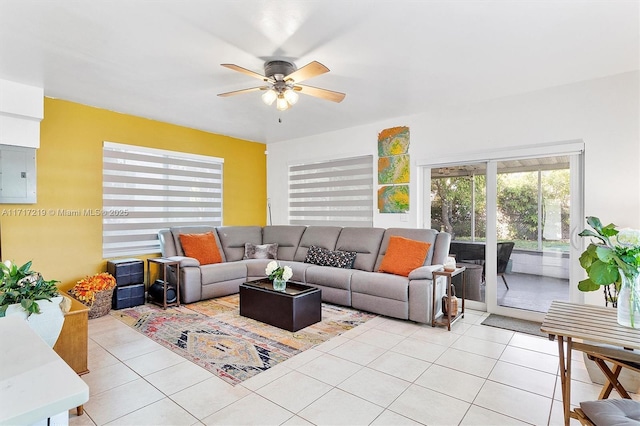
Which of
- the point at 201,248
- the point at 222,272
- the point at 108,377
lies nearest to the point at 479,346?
the point at 108,377

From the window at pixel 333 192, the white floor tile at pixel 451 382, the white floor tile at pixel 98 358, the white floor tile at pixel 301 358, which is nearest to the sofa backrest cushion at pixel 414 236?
the window at pixel 333 192

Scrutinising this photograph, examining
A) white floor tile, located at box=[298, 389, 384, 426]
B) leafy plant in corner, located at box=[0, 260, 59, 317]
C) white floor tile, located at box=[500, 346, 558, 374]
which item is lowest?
white floor tile, located at box=[500, 346, 558, 374]

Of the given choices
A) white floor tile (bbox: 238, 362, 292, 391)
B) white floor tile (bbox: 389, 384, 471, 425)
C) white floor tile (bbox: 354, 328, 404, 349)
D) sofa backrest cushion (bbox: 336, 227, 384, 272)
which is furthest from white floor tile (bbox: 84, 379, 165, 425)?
sofa backrest cushion (bbox: 336, 227, 384, 272)

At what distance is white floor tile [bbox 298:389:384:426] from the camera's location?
197 centimetres

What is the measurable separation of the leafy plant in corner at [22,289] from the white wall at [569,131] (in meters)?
4.09

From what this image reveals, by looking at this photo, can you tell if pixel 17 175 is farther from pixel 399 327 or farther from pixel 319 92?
pixel 399 327

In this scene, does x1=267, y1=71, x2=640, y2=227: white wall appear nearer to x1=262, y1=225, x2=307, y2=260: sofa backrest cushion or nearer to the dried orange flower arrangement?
x1=262, y1=225, x2=307, y2=260: sofa backrest cushion

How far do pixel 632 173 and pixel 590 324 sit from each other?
2.38m

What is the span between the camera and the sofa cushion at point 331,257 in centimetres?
461

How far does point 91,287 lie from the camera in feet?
12.3

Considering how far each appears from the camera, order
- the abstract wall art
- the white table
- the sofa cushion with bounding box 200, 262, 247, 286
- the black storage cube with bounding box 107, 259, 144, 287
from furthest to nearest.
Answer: the abstract wall art, the sofa cushion with bounding box 200, 262, 247, 286, the black storage cube with bounding box 107, 259, 144, 287, the white table

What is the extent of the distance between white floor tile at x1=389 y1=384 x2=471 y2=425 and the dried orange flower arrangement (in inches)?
137

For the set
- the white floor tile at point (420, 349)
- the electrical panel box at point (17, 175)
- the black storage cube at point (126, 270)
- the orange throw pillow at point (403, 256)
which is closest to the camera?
A: the white floor tile at point (420, 349)

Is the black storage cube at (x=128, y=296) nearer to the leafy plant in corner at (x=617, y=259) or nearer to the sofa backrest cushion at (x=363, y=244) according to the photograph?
the sofa backrest cushion at (x=363, y=244)
